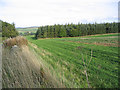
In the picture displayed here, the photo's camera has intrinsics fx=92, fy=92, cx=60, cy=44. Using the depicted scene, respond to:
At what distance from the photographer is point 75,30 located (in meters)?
46.8

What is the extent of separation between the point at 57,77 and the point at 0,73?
5.25ft

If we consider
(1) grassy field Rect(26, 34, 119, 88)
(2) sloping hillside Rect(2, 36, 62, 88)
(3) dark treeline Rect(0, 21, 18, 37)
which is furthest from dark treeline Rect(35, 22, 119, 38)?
(2) sloping hillside Rect(2, 36, 62, 88)

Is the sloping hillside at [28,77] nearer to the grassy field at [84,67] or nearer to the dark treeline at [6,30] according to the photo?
the grassy field at [84,67]

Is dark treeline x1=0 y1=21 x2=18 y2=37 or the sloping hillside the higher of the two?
dark treeline x1=0 y1=21 x2=18 y2=37

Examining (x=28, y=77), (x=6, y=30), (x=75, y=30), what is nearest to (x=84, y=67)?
(x=28, y=77)

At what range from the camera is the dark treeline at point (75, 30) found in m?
47.3

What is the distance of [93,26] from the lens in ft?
160

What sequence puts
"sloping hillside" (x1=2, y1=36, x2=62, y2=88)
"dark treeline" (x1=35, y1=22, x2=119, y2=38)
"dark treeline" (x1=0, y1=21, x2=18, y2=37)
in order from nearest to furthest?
"sloping hillside" (x1=2, y1=36, x2=62, y2=88) → "dark treeline" (x1=0, y1=21, x2=18, y2=37) → "dark treeline" (x1=35, y1=22, x2=119, y2=38)

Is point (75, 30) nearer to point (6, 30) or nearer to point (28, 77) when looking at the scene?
point (6, 30)

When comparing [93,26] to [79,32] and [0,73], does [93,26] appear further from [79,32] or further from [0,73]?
[0,73]

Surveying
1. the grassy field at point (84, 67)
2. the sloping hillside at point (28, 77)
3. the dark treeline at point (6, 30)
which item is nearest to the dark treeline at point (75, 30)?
the grassy field at point (84, 67)

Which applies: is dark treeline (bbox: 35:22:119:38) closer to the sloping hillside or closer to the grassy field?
the grassy field

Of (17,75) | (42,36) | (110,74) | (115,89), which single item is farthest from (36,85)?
(42,36)

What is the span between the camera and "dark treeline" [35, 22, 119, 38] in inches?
1863
